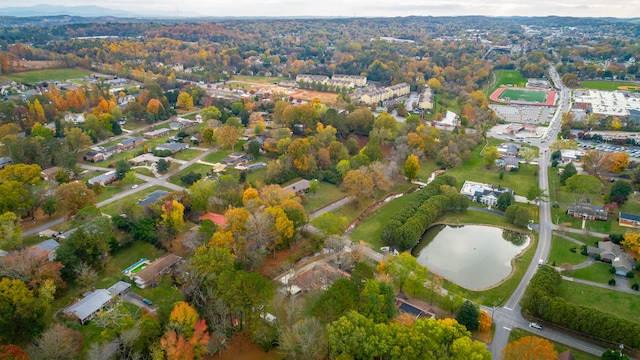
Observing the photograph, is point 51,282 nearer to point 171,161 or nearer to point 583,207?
point 171,161

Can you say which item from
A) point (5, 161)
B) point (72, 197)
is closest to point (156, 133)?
point (5, 161)

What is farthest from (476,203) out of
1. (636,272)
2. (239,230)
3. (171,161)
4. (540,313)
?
(171,161)

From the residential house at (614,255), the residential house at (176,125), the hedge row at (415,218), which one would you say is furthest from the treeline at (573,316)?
the residential house at (176,125)

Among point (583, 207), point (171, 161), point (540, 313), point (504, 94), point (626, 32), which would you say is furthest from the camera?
point (626, 32)

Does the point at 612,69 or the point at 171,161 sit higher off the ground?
the point at 612,69

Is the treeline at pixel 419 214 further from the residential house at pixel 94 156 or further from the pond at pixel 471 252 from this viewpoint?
the residential house at pixel 94 156

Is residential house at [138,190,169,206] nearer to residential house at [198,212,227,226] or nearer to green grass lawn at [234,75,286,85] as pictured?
residential house at [198,212,227,226]
